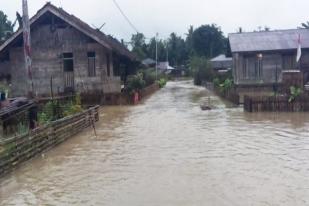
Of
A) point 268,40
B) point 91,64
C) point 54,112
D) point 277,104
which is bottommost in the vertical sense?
point 277,104

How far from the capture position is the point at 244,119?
1964cm

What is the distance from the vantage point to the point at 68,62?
29.5m

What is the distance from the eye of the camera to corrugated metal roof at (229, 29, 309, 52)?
110ft

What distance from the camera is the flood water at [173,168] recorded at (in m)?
8.48

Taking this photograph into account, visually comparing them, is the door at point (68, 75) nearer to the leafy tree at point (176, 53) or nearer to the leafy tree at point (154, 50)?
the leafy tree at point (154, 50)

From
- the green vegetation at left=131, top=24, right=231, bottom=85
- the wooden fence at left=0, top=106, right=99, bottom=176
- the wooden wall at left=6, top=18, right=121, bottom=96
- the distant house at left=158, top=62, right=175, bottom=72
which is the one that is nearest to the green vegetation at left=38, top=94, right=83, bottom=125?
the wooden fence at left=0, top=106, right=99, bottom=176

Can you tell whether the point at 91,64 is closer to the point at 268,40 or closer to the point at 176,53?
the point at 268,40

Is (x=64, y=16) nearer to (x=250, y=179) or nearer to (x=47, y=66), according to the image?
(x=47, y=66)

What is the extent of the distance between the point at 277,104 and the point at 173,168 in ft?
39.6

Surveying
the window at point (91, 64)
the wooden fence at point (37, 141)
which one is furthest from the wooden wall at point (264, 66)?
the wooden fence at point (37, 141)

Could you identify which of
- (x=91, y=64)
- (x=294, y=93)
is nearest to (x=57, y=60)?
(x=91, y=64)

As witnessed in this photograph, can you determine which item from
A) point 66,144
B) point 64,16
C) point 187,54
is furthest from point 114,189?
point 187,54

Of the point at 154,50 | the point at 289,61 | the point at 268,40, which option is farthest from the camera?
the point at 154,50

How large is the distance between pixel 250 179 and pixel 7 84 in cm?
2726
